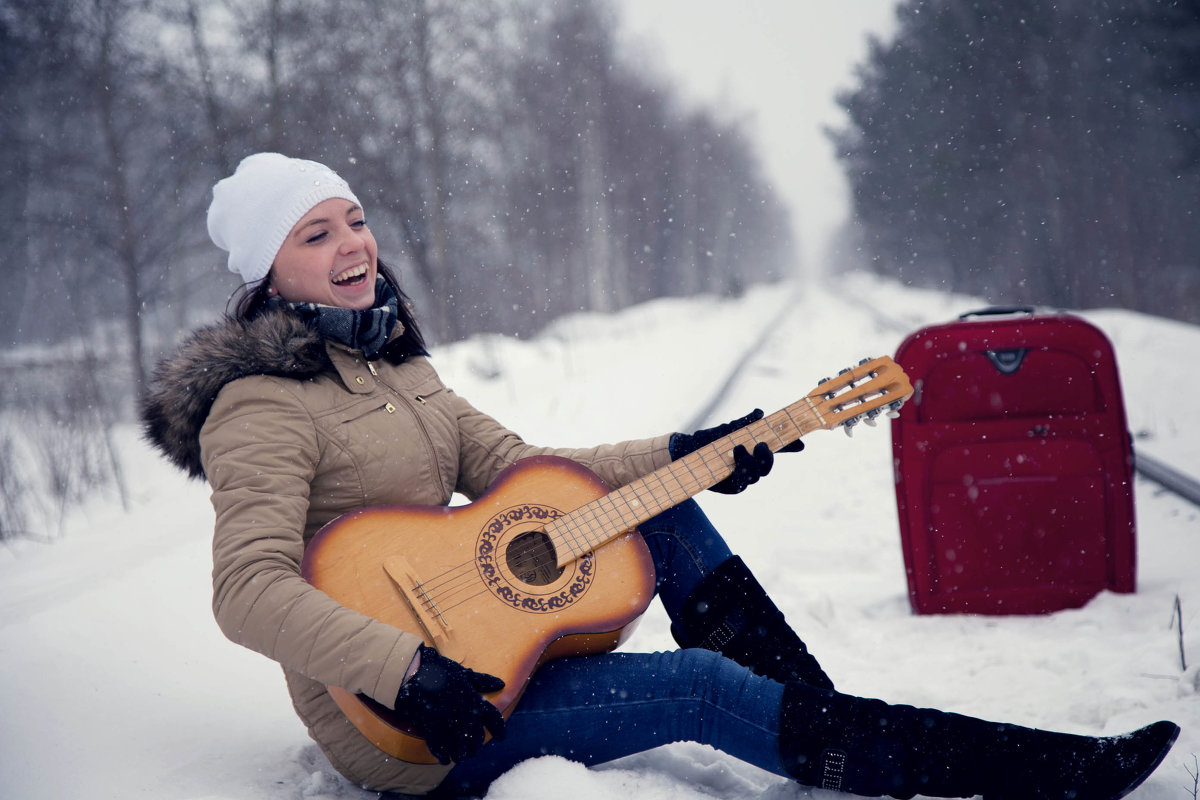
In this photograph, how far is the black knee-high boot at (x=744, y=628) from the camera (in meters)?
2.07

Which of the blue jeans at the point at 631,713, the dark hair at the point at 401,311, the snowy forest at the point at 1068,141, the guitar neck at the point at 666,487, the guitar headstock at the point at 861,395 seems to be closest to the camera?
the blue jeans at the point at 631,713

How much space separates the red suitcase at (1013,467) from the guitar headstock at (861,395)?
0.70 meters

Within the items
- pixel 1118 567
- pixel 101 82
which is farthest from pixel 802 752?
pixel 101 82

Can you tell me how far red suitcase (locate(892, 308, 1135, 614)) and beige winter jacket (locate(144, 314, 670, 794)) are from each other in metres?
1.82

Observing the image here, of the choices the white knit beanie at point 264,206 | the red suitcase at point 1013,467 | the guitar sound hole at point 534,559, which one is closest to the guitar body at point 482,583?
the guitar sound hole at point 534,559

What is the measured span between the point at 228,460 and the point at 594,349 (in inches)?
470

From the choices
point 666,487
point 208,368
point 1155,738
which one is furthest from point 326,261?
point 1155,738

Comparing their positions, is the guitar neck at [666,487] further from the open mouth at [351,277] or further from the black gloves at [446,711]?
the open mouth at [351,277]

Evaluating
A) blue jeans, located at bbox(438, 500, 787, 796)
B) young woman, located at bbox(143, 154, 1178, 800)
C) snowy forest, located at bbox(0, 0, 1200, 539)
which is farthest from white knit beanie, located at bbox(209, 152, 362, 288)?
snowy forest, located at bbox(0, 0, 1200, 539)

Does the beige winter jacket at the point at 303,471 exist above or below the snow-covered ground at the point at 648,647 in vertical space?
above

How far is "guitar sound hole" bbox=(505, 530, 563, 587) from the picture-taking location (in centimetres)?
195

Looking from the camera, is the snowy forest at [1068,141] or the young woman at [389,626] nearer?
the young woman at [389,626]

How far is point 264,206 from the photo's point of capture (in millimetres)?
2023

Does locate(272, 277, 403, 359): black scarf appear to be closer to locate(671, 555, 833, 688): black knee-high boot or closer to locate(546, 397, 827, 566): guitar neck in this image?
locate(546, 397, 827, 566): guitar neck
